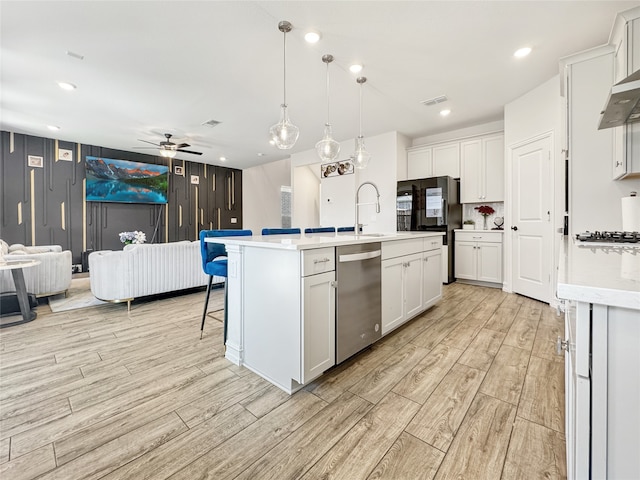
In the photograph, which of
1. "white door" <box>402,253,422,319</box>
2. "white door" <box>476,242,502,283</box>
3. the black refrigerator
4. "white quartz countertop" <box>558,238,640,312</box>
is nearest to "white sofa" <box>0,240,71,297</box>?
"white door" <box>402,253,422,319</box>

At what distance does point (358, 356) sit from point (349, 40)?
282 cm

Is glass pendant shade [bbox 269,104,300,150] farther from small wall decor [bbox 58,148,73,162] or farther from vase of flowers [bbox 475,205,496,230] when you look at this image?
small wall decor [bbox 58,148,73,162]

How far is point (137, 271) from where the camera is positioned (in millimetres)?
3490

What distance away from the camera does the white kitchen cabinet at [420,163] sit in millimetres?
5137

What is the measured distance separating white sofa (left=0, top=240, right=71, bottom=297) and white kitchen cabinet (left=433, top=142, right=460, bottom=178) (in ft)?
19.9

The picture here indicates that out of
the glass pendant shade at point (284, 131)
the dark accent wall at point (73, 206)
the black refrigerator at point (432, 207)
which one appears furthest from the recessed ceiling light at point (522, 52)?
the dark accent wall at point (73, 206)

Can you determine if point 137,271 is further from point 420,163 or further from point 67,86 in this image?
point 420,163

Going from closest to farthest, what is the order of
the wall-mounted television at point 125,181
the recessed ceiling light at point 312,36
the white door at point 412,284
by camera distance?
1. the recessed ceiling light at point 312,36
2. the white door at point 412,284
3. the wall-mounted television at point 125,181

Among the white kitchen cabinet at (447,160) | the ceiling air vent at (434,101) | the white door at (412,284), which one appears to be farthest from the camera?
the white kitchen cabinet at (447,160)

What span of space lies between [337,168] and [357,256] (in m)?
4.39

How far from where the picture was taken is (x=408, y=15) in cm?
228

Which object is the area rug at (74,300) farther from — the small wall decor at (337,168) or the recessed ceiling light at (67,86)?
the small wall decor at (337,168)

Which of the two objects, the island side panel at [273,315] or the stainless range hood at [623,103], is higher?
the stainless range hood at [623,103]

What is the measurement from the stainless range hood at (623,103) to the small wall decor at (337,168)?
169 inches
